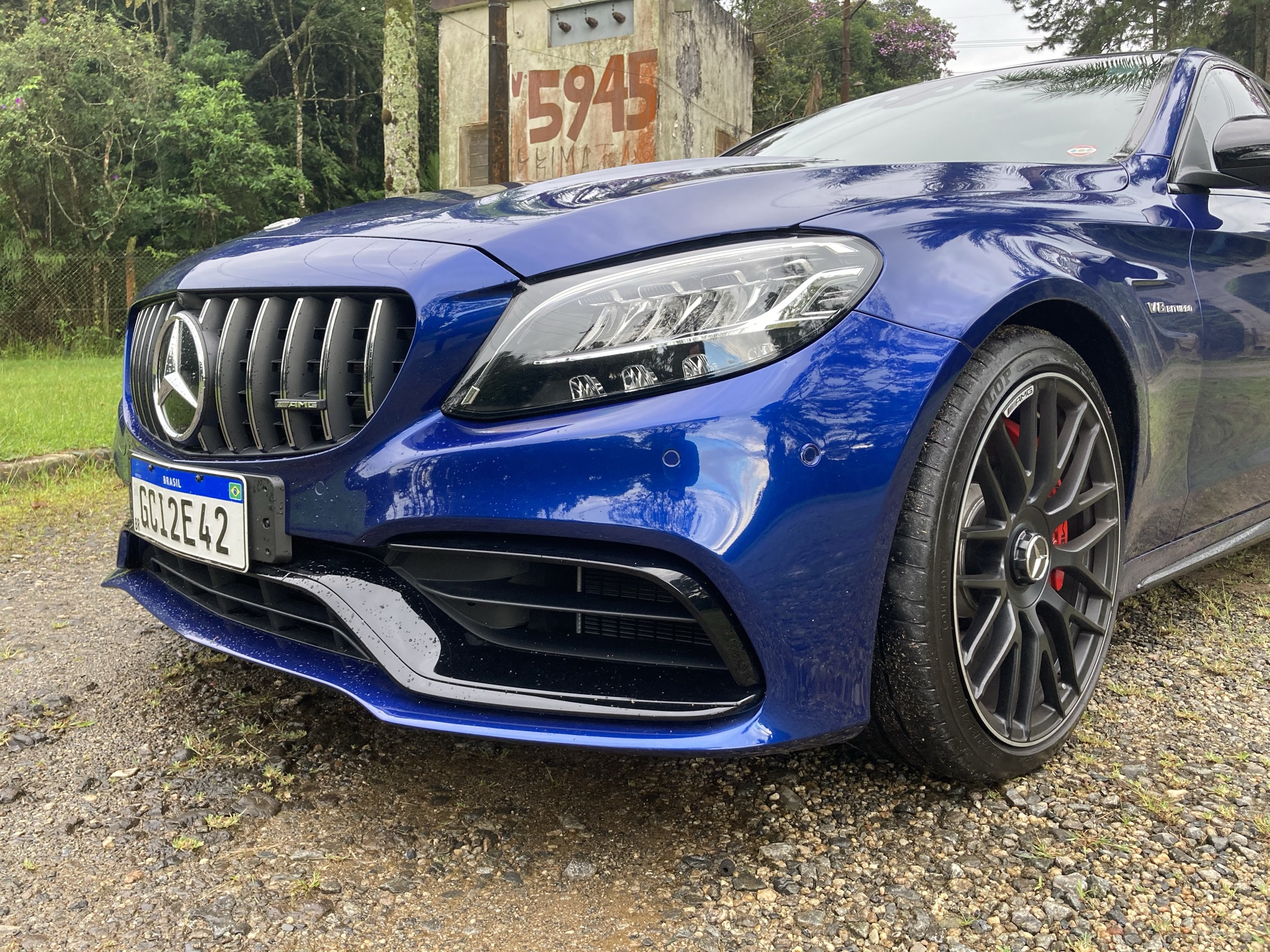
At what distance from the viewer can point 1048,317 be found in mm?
1818

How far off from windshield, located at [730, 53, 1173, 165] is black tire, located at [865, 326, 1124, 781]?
2.28 feet

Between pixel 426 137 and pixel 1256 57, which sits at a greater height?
pixel 1256 57

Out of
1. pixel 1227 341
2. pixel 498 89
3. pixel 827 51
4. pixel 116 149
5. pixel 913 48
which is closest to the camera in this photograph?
pixel 1227 341

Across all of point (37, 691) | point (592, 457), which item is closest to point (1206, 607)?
point (592, 457)

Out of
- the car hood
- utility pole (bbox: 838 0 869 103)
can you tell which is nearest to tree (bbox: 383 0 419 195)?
the car hood

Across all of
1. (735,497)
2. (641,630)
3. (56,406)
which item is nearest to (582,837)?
(641,630)

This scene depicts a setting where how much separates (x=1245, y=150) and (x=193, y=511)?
2.39 meters

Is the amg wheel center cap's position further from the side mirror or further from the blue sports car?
the side mirror

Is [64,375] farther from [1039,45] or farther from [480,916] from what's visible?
[1039,45]

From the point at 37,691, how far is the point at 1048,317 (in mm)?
2232

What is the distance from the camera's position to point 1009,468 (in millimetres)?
1671

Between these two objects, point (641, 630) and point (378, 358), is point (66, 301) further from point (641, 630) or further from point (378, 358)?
point (641, 630)

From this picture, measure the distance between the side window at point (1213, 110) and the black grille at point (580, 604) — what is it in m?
1.73

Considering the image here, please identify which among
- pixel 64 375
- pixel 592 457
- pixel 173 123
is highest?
pixel 173 123
